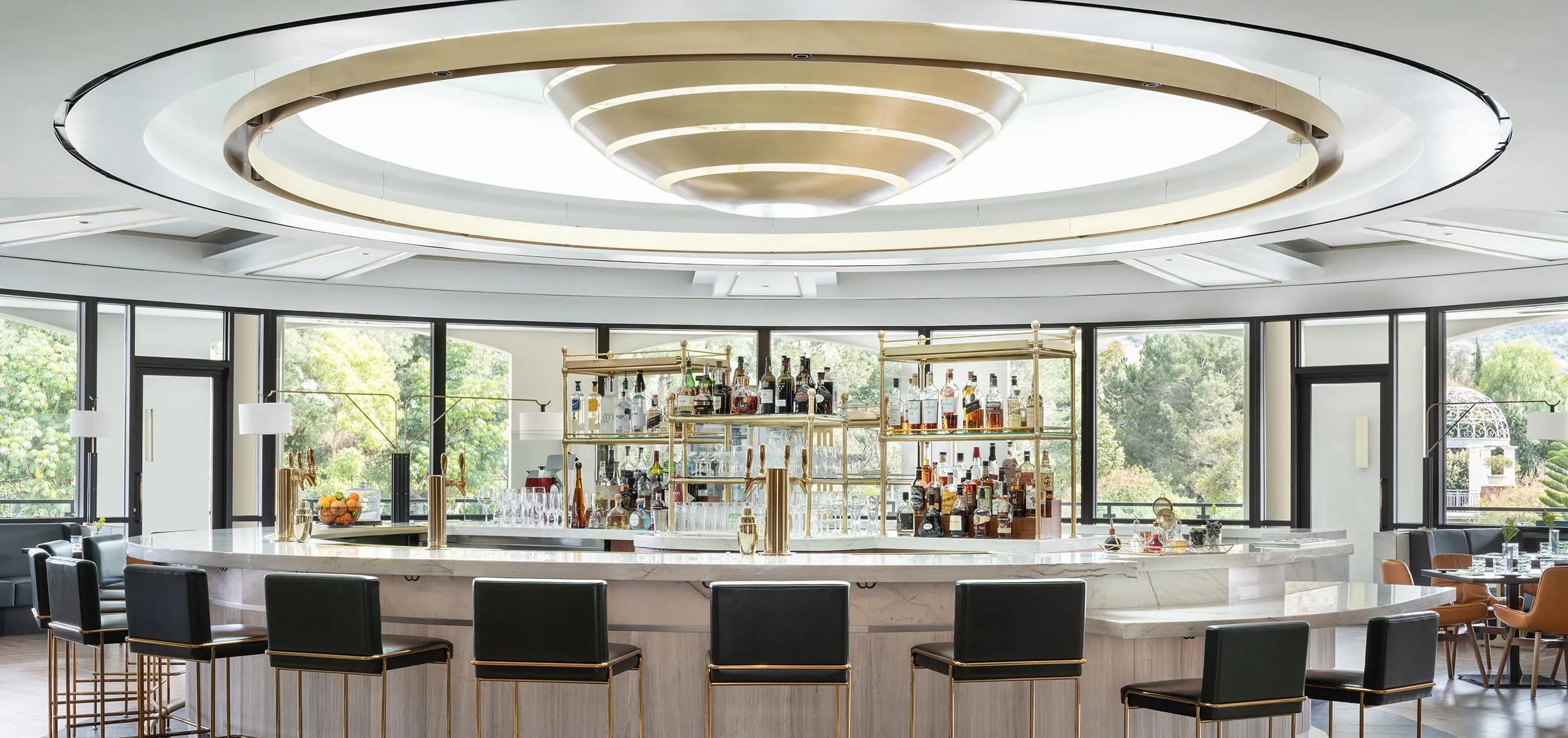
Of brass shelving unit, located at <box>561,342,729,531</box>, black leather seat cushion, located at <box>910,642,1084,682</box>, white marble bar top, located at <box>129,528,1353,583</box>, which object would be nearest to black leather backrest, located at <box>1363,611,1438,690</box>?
white marble bar top, located at <box>129,528,1353,583</box>

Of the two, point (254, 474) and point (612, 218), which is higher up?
point (612, 218)

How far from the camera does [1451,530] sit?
31.2 ft

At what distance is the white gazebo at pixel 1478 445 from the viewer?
32.9ft

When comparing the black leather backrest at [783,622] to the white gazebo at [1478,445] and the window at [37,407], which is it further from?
the white gazebo at [1478,445]

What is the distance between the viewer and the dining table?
24.6 ft

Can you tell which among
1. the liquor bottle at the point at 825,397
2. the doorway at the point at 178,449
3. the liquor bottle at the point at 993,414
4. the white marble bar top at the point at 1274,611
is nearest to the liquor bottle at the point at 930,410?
the liquor bottle at the point at 993,414

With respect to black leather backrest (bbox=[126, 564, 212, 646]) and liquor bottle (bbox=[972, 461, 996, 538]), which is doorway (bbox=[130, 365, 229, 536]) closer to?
black leather backrest (bbox=[126, 564, 212, 646])

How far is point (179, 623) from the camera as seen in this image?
491cm

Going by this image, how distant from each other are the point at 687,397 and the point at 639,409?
678 millimetres

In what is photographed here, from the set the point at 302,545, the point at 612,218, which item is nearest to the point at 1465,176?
the point at 612,218

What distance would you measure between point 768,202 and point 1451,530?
674 centimetres

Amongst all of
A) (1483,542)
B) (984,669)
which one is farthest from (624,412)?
(1483,542)

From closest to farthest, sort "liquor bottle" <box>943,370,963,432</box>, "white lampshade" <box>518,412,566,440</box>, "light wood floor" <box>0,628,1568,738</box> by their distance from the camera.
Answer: "light wood floor" <box>0,628,1568,738</box>, "liquor bottle" <box>943,370,963,432</box>, "white lampshade" <box>518,412,566,440</box>

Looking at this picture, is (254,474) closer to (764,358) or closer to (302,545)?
(764,358)
